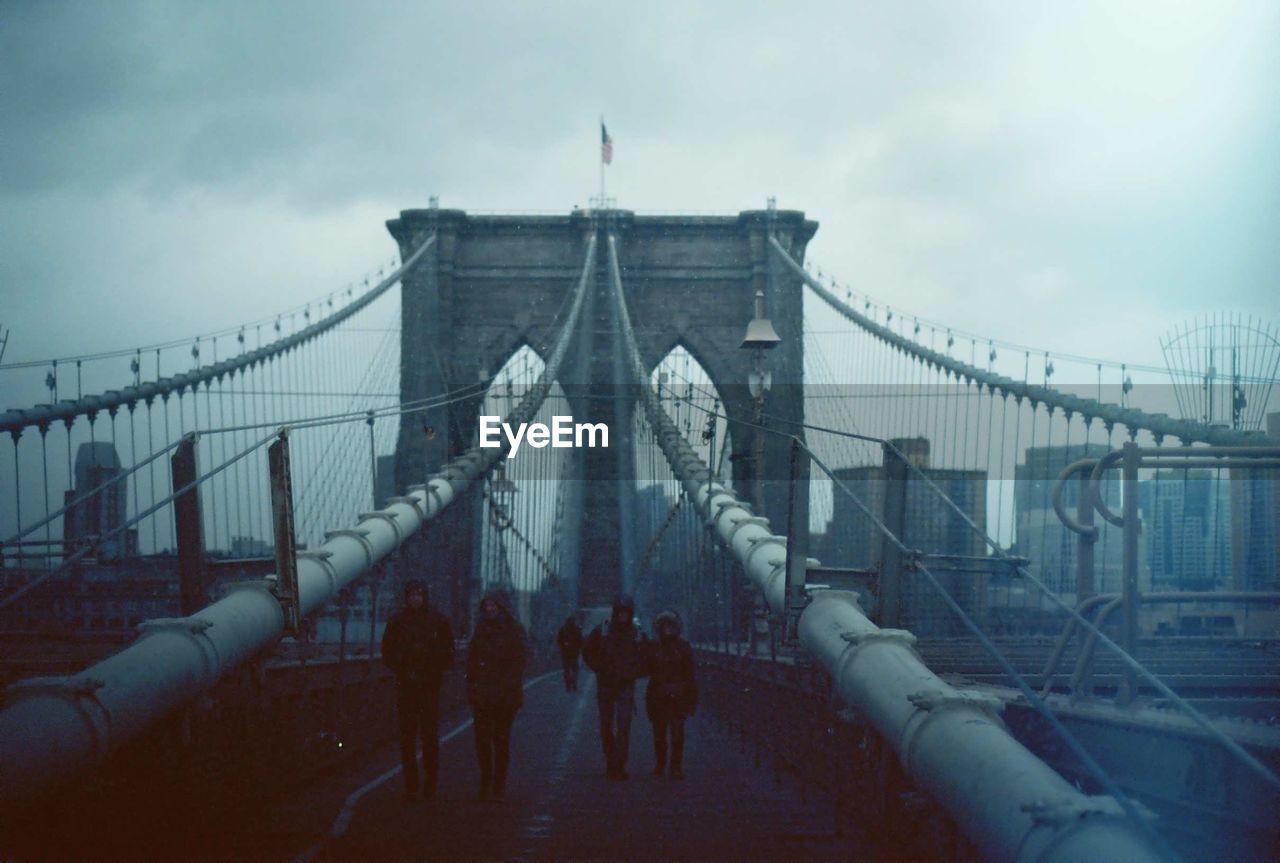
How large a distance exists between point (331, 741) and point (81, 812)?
4286 millimetres

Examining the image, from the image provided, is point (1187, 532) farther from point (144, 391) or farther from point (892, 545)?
point (144, 391)

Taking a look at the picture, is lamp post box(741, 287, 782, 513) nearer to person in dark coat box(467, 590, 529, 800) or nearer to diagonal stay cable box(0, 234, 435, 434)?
diagonal stay cable box(0, 234, 435, 434)

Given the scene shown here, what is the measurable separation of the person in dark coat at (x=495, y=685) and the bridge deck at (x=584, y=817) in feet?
0.66

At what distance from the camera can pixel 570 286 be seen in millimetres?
40281

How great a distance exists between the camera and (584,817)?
7.34 metres

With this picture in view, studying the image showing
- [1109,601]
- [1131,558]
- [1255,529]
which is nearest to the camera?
[1131,558]

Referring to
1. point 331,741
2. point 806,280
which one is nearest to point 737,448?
point 806,280

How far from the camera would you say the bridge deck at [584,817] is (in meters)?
6.18

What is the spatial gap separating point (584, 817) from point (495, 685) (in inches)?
45.5

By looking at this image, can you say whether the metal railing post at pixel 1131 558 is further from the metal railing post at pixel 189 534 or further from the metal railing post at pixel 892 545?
the metal railing post at pixel 189 534

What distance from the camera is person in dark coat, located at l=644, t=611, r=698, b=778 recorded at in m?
9.55

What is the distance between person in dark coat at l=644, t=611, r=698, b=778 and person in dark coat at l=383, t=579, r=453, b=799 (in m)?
1.77

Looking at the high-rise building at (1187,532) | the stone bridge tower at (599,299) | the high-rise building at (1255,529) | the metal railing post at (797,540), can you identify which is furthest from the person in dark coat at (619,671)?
the stone bridge tower at (599,299)

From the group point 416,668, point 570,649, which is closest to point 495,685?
point 416,668
